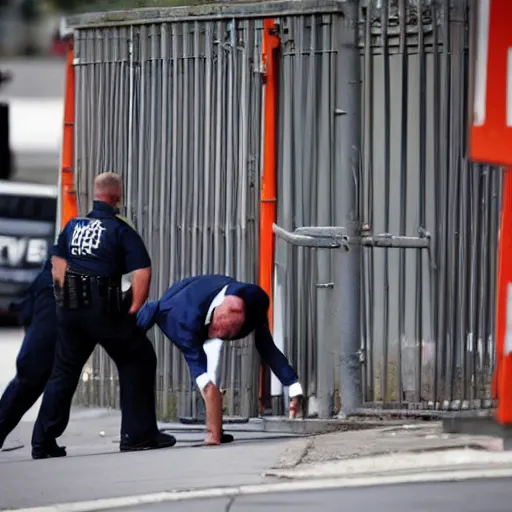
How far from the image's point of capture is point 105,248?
10.0m

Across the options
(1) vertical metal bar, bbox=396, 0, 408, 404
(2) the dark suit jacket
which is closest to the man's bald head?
(2) the dark suit jacket

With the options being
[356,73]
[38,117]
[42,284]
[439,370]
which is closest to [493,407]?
[439,370]

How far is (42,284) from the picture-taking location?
10.7m

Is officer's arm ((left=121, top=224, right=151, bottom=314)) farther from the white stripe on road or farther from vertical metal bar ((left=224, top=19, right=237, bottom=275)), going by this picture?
the white stripe on road

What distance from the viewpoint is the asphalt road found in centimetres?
722

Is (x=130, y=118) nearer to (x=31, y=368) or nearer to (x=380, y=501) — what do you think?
(x=31, y=368)

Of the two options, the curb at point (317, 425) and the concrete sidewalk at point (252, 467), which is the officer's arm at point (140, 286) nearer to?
the concrete sidewalk at point (252, 467)

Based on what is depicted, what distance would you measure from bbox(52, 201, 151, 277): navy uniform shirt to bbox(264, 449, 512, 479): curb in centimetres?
196

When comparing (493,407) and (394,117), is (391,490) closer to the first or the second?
(493,407)

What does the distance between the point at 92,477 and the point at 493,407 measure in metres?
2.49

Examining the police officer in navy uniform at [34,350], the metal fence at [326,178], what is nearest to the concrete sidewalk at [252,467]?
the police officer in navy uniform at [34,350]

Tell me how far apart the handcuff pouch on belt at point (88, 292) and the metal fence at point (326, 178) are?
1349mm

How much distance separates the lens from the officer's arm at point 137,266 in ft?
32.9

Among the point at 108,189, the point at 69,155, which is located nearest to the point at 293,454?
the point at 108,189
